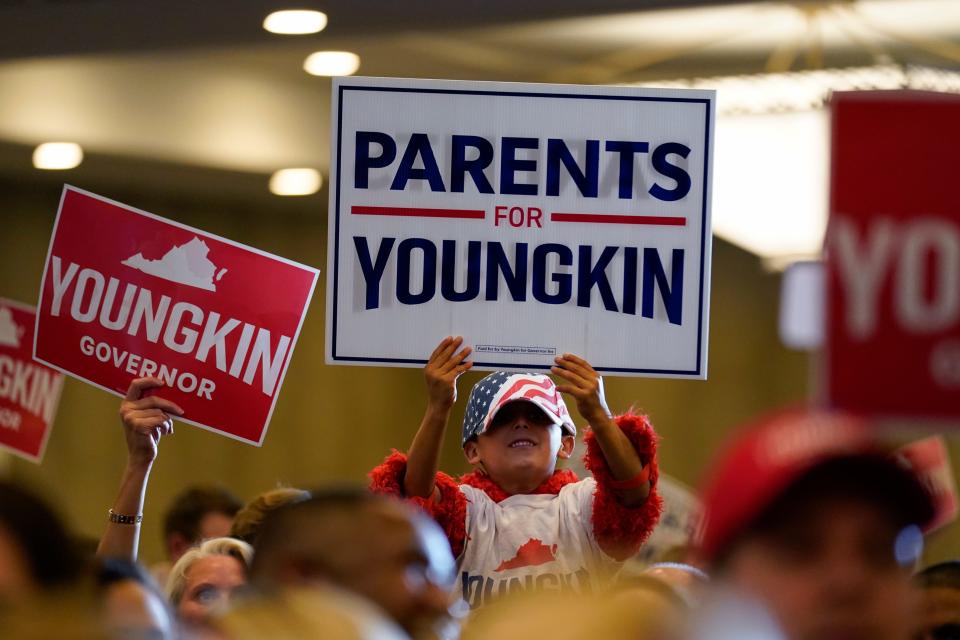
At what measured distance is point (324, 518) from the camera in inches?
71.9

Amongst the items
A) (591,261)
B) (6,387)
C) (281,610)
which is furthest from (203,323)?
(281,610)

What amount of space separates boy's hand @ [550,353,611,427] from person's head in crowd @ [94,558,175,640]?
4.15ft

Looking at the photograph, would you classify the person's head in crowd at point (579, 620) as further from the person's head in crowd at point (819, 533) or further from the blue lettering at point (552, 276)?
the blue lettering at point (552, 276)

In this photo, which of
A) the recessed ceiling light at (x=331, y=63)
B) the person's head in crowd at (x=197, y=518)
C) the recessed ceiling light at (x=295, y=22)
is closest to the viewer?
the person's head in crowd at (x=197, y=518)

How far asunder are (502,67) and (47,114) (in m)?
2.27

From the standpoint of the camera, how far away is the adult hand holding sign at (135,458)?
313cm

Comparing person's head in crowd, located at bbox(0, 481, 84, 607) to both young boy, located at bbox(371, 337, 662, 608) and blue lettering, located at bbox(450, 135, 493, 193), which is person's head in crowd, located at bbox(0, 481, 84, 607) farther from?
blue lettering, located at bbox(450, 135, 493, 193)

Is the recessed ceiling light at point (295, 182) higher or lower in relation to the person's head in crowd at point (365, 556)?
higher

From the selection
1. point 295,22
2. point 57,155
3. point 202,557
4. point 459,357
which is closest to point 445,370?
point 459,357

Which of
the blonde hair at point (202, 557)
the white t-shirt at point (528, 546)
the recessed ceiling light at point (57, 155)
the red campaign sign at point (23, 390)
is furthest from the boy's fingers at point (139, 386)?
the recessed ceiling light at point (57, 155)

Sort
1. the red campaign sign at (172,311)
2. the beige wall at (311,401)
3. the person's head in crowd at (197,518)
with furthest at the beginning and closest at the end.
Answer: the beige wall at (311,401) → the person's head in crowd at (197,518) → the red campaign sign at (172,311)

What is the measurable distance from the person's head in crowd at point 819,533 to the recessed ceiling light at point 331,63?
18.1 ft

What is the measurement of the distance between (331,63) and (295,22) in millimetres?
721

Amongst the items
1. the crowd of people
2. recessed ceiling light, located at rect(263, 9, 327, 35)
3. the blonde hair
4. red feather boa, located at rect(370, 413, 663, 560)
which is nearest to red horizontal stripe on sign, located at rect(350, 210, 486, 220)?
red feather boa, located at rect(370, 413, 663, 560)
